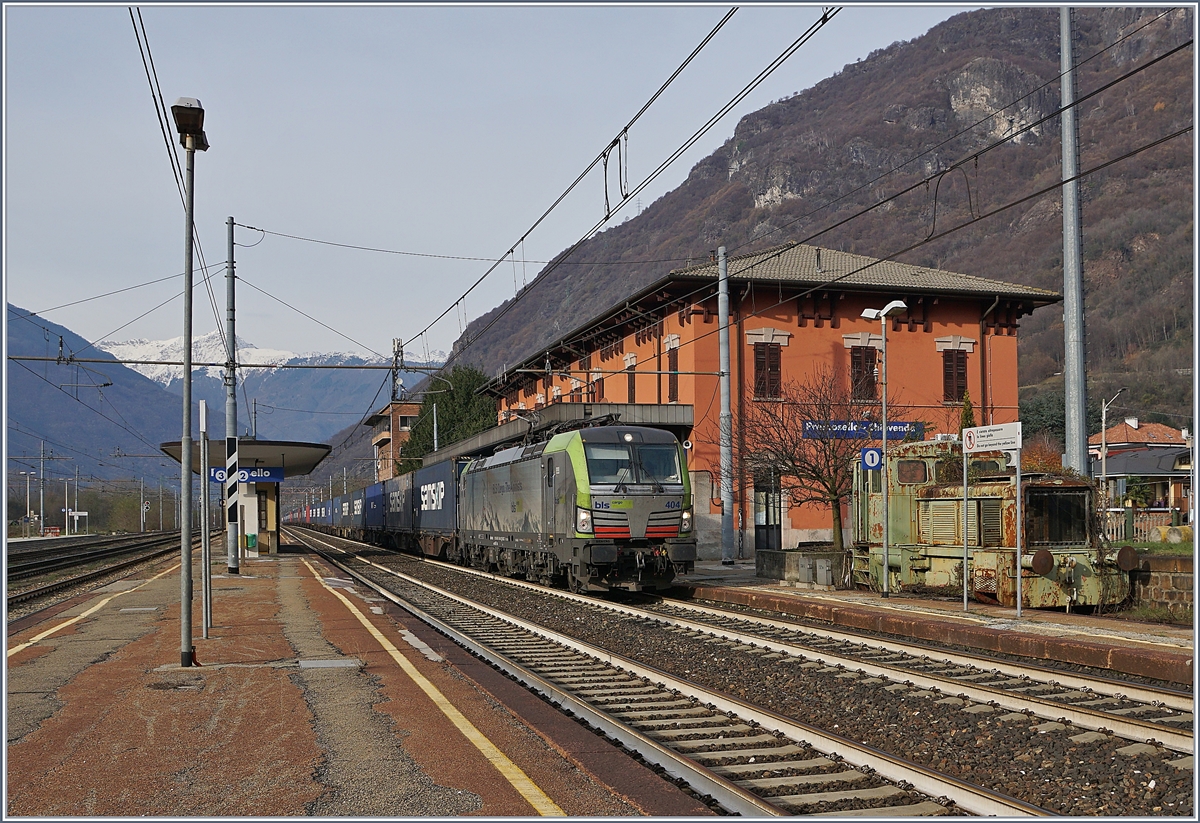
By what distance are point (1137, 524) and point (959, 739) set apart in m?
31.6

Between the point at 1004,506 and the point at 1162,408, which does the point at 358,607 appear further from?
the point at 1162,408

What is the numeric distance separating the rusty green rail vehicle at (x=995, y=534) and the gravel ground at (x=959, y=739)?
6033mm

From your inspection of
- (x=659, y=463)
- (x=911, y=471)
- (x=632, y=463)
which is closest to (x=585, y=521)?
(x=632, y=463)

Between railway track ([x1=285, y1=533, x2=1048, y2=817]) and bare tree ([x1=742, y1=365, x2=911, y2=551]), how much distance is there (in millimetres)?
12642

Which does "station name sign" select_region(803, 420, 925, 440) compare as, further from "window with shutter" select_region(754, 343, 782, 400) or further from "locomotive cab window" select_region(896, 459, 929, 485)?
"window with shutter" select_region(754, 343, 782, 400)

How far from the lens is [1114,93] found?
168 m

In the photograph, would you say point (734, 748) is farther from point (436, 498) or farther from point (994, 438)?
point (436, 498)

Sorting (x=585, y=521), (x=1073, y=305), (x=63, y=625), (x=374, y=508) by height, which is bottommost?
(x=63, y=625)

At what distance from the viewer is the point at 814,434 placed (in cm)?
2916

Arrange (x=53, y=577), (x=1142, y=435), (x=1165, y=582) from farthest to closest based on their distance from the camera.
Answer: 1. (x=1142, y=435)
2. (x=53, y=577)
3. (x=1165, y=582)

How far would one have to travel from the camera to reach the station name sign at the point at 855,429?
2554 cm

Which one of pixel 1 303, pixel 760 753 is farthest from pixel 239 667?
pixel 760 753

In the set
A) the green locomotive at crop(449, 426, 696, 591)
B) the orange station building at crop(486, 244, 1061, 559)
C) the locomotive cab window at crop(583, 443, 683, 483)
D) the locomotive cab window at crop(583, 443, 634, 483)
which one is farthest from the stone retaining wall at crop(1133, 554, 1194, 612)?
the orange station building at crop(486, 244, 1061, 559)

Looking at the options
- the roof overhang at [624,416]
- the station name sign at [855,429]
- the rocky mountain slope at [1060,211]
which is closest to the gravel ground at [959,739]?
the station name sign at [855,429]
